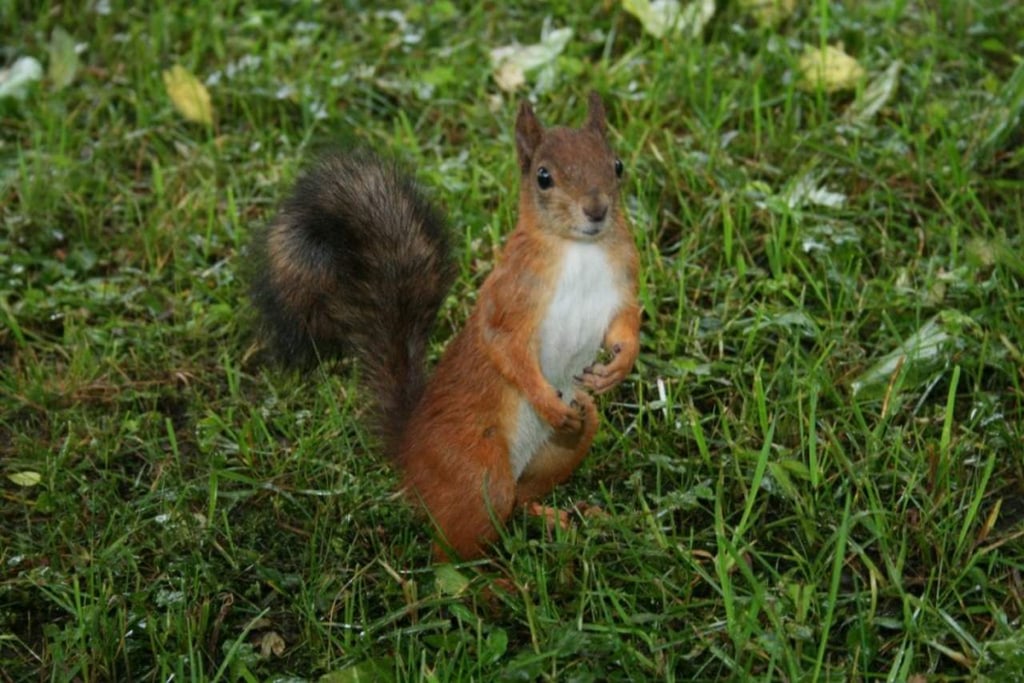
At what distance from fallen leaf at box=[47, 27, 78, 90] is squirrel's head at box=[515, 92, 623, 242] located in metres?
1.98

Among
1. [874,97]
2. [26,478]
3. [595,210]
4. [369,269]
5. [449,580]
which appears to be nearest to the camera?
[595,210]

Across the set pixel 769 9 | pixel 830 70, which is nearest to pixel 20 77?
pixel 769 9

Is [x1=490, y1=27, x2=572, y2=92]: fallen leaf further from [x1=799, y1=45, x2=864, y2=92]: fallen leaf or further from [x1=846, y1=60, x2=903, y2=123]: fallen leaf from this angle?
[x1=846, y1=60, x2=903, y2=123]: fallen leaf

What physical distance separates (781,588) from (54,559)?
1.21 m

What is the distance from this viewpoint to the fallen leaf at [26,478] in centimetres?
275

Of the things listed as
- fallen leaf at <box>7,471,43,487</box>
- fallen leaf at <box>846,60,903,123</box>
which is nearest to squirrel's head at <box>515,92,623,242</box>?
fallen leaf at <box>7,471,43,487</box>

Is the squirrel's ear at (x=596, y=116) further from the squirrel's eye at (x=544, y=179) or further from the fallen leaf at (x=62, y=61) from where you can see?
the fallen leaf at (x=62, y=61)

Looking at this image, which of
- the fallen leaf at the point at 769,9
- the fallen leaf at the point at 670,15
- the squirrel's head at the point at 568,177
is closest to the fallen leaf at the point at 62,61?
the fallen leaf at the point at 670,15

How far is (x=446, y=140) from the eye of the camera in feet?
12.5

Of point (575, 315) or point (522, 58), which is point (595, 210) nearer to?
point (575, 315)

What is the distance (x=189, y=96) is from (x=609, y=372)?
1.89 metres

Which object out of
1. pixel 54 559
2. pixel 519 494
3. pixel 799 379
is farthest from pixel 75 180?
pixel 799 379

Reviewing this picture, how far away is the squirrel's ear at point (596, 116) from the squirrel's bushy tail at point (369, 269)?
0.34 m

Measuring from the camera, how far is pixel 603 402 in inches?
113
